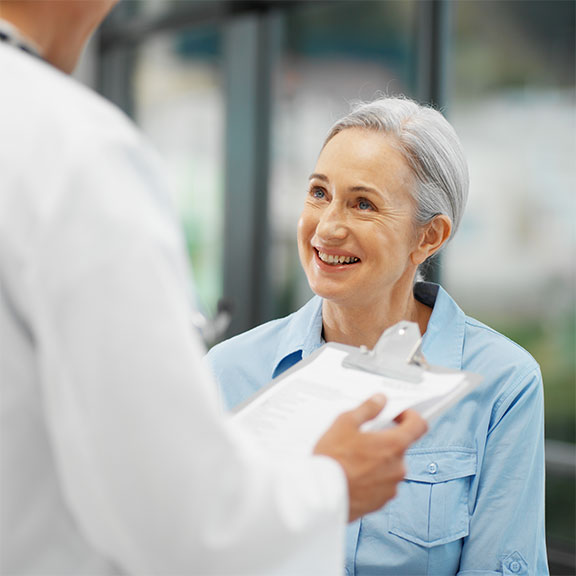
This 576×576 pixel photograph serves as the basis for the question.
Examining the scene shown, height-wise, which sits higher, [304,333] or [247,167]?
[247,167]

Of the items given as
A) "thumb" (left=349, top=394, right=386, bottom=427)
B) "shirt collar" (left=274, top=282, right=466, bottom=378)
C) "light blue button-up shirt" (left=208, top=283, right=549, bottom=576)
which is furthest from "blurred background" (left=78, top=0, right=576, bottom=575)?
"thumb" (left=349, top=394, right=386, bottom=427)

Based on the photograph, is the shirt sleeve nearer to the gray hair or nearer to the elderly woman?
the elderly woman

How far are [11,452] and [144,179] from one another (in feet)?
0.89

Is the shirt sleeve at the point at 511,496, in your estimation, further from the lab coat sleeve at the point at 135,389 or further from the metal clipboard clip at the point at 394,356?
the lab coat sleeve at the point at 135,389

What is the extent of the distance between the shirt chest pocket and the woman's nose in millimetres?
412

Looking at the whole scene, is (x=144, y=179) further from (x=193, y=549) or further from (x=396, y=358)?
(x=396, y=358)

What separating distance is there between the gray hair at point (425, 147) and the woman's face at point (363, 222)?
2 centimetres

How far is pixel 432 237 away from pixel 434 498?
49 centimetres

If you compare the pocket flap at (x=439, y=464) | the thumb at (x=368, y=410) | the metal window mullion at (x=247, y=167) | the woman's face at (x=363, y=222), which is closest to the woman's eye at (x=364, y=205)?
the woman's face at (x=363, y=222)

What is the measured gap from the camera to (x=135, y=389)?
62 centimetres

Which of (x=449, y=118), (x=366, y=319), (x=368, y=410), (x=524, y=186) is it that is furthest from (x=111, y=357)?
(x=524, y=186)

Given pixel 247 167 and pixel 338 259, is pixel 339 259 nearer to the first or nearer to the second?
pixel 338 259

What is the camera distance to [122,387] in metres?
0.62

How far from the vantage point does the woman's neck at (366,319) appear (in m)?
1.50
